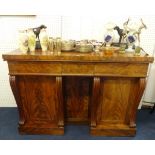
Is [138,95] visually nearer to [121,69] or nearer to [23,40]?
[121,69]

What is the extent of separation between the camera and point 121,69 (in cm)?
180

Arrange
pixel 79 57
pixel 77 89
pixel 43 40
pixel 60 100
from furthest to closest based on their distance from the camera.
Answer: pixel 77 89 → pixel 60 100 → pixel 43 40 → pixel 79 57

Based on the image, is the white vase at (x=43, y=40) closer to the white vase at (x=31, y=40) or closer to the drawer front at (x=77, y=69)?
the white vase at (x=31, y=40)

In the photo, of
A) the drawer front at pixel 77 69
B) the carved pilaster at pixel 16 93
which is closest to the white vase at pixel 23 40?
the carved pilaster at pixel 16 93

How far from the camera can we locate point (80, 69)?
179 centimetres

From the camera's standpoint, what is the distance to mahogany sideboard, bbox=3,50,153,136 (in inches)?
69.1

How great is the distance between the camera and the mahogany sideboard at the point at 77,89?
1.75m

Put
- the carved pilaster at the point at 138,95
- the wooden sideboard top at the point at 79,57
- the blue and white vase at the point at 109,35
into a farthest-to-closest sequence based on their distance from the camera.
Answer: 1. the blue and white vase at the point at 109,35
2. the carved pilaster at the point at 138,95
3. the wooden sideboard top at the point at 79,57

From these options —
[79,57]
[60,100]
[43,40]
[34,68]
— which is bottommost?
[60,100]

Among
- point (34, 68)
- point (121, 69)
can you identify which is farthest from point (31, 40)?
point (121, 69)

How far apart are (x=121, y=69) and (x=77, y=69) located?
40 centimetres

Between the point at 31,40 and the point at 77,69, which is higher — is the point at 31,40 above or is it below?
above

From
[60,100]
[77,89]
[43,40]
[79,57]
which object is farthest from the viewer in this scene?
[77,89]

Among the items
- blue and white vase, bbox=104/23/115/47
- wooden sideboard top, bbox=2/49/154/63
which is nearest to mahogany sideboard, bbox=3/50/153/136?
wooden sideboard top, bbox=2/49/154/63
